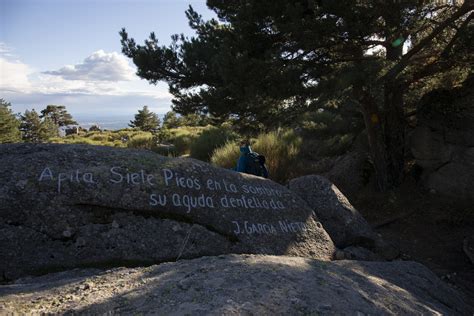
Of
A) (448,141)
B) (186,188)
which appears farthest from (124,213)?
(448,141)

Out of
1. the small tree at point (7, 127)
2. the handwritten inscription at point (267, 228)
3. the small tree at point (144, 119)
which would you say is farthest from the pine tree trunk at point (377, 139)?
the small tree at point (144, 119)

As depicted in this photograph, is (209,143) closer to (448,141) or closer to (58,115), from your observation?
(448,141)

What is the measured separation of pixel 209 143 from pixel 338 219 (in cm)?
1176

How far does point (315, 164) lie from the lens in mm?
12656

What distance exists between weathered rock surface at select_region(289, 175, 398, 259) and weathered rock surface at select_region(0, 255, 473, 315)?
2185 mm

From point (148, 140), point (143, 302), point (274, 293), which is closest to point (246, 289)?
point (274, 293)

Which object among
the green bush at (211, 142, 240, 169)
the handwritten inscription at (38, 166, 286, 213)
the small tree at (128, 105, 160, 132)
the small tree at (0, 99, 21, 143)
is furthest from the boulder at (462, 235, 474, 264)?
the small tree at (128, 105, 160, 132)

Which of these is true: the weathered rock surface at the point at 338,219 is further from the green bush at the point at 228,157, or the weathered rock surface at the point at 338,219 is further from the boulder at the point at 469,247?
the green bush at the point at 228,157

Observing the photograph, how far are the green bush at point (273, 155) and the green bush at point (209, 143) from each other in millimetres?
2814

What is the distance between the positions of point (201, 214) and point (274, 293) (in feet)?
6.88

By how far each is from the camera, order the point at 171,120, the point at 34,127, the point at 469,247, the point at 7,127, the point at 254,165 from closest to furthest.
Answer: the point at 469,247
the point at 254,165
the point at 7,127
the point at 171,120
the point at 34,127

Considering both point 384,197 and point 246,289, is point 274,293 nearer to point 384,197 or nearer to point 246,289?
point 246,289

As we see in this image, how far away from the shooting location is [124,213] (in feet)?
13.8

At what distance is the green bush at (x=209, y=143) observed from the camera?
16641mm
